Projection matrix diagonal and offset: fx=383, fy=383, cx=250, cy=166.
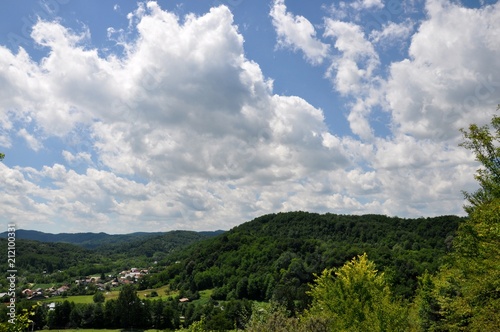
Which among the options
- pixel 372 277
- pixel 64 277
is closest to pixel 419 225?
pixel 372 277

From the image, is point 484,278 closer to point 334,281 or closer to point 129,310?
point 334,281

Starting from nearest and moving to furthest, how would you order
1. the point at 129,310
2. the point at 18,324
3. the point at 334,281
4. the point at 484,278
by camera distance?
the point at 18,324 → the point at 484,278 → the point at 334,281 → the point at 129,310

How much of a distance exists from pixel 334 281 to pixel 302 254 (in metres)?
96.4

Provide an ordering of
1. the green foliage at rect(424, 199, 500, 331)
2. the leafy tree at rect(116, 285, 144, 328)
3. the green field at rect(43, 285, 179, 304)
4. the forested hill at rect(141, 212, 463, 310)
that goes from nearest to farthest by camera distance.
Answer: the green foliage at rect(424, 199, 500, 331)
the leafy tree at rect(116, 285, 144, 328)
the forested hill at rect(141, 212, 463, 310)
the green field at rect(43, 285, 179, 304)

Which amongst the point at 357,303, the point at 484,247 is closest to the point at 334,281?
the point at 357,303

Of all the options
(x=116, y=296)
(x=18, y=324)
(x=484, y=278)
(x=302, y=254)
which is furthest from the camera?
(x=302, y=254)

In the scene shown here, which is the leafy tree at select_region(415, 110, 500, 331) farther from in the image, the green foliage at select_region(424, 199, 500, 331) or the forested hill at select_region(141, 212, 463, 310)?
the forested hill at select_region(141, 212, 463, 310)

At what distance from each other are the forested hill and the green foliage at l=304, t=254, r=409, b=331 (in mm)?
51670

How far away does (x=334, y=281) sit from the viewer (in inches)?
1545

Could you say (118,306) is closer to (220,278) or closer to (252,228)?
(220,278)

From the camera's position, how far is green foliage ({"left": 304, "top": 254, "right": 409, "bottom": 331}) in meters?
22.2

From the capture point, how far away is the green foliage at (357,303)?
22.2 meters

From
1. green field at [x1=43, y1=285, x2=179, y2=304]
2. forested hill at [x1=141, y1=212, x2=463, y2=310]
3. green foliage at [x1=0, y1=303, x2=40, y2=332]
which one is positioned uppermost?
green foliage at [x1=0, y1=303, x2=40, y2=332]

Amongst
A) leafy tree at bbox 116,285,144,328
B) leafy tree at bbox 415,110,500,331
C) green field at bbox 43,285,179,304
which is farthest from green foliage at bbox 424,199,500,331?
green field at bbox 43,285,179,304
